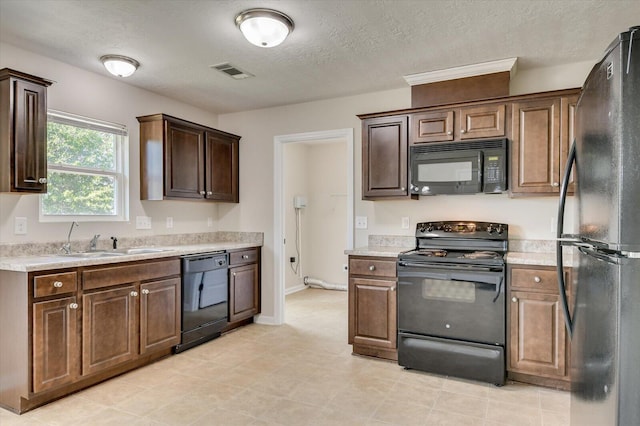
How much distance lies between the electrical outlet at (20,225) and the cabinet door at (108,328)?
74 centimetres

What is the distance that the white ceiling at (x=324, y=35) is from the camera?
236 cm

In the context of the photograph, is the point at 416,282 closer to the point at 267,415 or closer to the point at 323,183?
the point at 267,415

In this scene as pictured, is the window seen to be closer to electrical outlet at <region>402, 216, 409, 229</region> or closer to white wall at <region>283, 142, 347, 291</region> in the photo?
electrical outlet at <region>402, 216, 409, 229</region>

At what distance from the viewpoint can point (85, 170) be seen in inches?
135

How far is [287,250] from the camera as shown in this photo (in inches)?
246

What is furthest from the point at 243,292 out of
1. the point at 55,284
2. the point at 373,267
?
the point at 55,284

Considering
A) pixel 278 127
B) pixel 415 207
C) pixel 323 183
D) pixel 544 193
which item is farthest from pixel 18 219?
pixel 323 183

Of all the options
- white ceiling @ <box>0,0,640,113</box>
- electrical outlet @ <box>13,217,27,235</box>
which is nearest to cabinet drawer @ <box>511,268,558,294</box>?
white ceiling @ <box>0,0,640,113</box>

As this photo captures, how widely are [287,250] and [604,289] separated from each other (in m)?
5.24

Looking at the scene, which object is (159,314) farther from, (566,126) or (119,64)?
(566,126)

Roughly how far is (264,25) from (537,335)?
109 inches

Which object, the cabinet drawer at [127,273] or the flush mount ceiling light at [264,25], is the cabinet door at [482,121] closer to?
the flush mount ceiling light at [264,25]

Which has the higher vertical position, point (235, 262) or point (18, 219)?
point (18, 219)

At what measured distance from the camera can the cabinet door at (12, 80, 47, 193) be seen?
2641 mm
